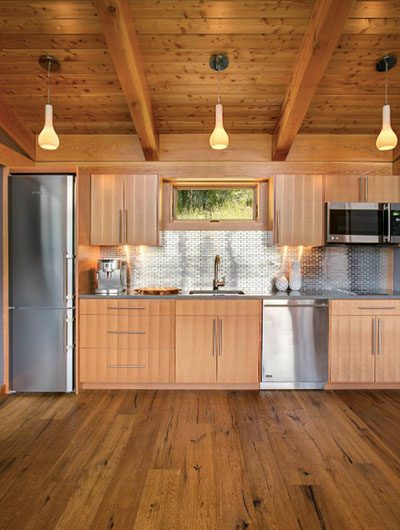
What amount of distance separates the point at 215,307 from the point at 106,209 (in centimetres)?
149

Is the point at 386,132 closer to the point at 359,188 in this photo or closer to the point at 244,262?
the point at 359,188

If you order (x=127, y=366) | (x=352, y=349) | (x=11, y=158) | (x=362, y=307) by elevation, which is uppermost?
(x=11, y=158)

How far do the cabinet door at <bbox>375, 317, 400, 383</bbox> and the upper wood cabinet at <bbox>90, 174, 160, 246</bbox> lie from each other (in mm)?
2313

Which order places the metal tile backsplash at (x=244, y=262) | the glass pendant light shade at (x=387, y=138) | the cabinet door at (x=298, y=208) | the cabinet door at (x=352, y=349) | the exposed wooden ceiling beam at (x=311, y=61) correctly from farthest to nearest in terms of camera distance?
the metal tile backsplash at (x=244, y=262) → the cabinet door at (x=298, y=208) → the cabinet door at (x=352, y=349) → the glass pendant light shade at (x=387, y=138) → the exposed wooden ceiling beam at (x=311, y=61)

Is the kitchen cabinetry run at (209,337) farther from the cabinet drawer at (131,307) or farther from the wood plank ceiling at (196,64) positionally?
the wood plank ceiling at (196,64)

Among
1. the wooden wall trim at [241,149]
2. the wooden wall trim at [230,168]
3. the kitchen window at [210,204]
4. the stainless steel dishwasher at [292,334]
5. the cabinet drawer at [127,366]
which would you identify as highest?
the wooden wall trim at [241,149]

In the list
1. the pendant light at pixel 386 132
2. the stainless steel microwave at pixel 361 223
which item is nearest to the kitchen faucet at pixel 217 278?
the stainless steel microwave at pixel 361 223

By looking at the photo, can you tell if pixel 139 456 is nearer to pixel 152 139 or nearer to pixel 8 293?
pixel 8 293

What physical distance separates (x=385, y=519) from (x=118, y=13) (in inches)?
126

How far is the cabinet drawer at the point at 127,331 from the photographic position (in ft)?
11.2

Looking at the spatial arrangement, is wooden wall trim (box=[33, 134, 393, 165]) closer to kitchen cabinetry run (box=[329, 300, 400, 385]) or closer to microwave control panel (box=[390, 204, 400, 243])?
microwave control panel (box=[390, 204, 400, 243])

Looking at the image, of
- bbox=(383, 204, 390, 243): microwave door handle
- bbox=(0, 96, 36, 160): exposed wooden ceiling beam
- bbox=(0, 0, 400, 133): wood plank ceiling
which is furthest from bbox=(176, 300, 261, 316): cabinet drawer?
bbox=(0, 96, 36, 160): exposed wooden ceiling beam

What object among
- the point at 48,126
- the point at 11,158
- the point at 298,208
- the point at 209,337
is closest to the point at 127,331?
the point at 209,337

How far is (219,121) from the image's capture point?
2703 mm
